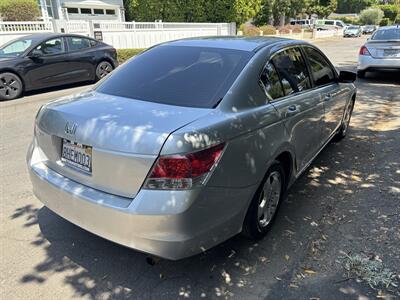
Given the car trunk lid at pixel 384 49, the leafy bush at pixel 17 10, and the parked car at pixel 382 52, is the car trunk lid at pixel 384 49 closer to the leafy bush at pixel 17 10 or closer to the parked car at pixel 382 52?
the parked car at pixel 382 52

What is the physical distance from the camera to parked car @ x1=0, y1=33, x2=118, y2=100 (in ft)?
29.0

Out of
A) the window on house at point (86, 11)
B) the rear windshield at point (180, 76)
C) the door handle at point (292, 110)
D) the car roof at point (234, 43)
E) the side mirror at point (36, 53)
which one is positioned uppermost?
the window on house at point (86, 11)

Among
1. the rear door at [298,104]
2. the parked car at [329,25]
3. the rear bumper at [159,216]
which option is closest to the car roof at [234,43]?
the rear door at [298,104]

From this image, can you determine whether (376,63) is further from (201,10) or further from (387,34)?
(201,10)

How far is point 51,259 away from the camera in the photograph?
9.72 ft

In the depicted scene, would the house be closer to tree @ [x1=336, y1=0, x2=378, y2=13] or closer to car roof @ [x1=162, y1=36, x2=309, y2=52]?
car roof @ [x1=162, y1=36, x2=309, y2=52]

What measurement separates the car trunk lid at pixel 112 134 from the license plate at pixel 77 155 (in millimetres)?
23

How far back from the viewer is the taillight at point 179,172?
2.29 metres

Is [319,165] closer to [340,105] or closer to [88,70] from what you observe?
[340,105]

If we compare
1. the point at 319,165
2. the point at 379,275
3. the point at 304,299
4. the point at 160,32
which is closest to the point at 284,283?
the point at 304,299

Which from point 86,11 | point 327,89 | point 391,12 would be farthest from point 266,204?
point 391,12

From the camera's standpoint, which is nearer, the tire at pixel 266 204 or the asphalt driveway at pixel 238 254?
the asphalt driveway at pixel 238 254

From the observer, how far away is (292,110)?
11.0ft

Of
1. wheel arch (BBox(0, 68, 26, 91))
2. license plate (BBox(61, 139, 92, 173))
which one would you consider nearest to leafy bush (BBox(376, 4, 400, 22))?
wheel arch (BBox(0, 68, 26, 91))
